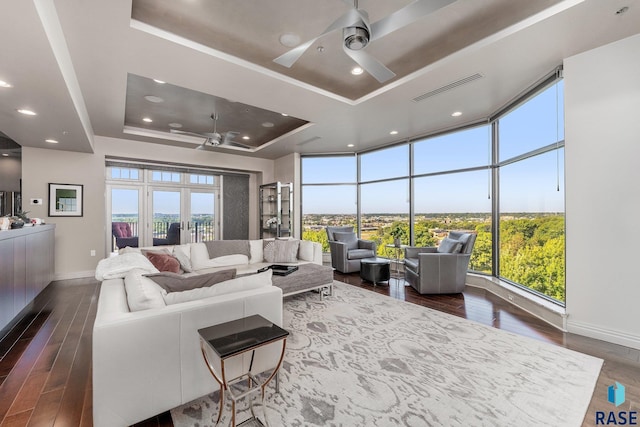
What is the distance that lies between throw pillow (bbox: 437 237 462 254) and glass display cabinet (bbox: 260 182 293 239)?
3.70 meters

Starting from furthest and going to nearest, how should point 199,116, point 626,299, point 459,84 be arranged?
1. point 199,116
2. point 459,84
3. point 626,299

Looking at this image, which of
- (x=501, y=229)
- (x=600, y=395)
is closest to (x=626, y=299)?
(x=600, y=395)

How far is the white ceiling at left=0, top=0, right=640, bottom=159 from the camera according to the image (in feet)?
7.20

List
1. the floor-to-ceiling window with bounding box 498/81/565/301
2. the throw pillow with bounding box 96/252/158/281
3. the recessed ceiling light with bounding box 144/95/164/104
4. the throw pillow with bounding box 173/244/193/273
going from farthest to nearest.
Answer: the recessed ceiling light with bounding box 144/95/164/104, the throw pillow with bounding box 173/244/193/273, the floor-to-ceiling window with bounding box 498/81/565/301, the throw pillow with bounding box 96/252/158/281

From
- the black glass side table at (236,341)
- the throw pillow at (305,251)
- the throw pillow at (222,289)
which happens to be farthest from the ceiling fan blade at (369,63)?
the throw pillow at (305,251)

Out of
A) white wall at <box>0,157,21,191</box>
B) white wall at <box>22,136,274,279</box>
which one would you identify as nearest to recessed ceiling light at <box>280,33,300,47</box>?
white wall at <box>22,136,274,279</box>

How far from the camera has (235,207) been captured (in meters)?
7.66

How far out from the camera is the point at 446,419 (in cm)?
172

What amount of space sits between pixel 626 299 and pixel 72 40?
18.7 feet

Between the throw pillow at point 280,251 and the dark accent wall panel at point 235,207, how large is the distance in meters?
3.04

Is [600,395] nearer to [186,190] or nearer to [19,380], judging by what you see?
[19,380]

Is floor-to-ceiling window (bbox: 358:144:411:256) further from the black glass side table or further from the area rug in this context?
the black glass side table

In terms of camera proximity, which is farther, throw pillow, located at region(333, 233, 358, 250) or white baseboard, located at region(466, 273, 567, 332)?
throw pillow, located at region(333, 233, 358, 250)

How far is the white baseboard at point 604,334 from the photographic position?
2586mm
